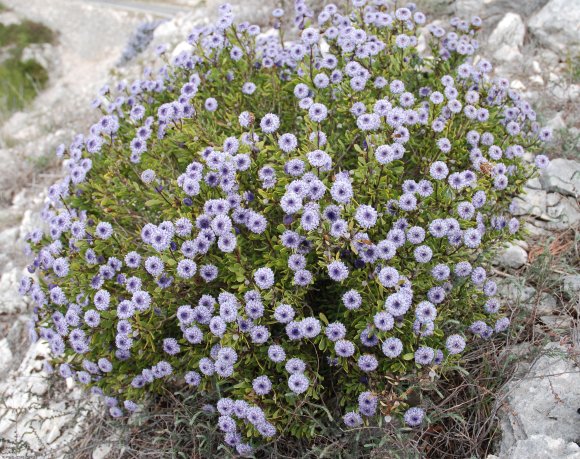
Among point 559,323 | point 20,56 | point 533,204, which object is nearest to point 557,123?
point 533,204

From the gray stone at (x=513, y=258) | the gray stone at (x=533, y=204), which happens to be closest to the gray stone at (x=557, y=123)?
Answer: the gray stone at (x=533, y=204)

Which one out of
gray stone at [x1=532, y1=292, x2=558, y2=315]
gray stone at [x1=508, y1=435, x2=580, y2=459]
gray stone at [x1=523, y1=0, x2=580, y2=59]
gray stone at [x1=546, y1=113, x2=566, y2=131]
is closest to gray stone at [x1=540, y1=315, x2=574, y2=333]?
gray stone at [x1=532, y1=292, x2=558, y2=315]

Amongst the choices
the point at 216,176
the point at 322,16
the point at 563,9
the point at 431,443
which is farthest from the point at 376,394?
the point at 563,9

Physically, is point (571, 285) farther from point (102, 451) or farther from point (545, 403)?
point (102, 451)

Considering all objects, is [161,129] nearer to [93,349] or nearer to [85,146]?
[85,146]

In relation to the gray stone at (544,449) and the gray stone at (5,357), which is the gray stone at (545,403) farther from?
the gray stone at (5,357)

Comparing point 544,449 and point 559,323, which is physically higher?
point 544,449
